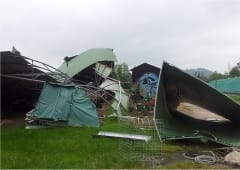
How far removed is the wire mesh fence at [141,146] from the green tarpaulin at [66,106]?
5.83 feet

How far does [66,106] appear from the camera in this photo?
10.8m

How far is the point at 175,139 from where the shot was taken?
28.2 ft

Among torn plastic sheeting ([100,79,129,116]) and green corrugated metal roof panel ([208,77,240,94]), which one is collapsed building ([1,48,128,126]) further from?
green corrugated metal roof panel ([208,77,240,94])

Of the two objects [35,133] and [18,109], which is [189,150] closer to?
[35,133]

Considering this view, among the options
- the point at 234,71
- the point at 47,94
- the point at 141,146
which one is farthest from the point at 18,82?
the point at 234,71

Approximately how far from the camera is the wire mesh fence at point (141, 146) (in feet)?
21.6

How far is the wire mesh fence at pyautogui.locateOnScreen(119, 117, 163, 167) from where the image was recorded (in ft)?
21.6

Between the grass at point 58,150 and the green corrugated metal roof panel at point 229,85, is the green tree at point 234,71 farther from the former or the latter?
the grass at point 58,150

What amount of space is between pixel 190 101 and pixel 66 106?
3768mm

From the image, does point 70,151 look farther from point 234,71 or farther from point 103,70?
point 234,71

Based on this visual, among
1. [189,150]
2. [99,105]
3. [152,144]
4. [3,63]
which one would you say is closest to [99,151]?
[152,144]

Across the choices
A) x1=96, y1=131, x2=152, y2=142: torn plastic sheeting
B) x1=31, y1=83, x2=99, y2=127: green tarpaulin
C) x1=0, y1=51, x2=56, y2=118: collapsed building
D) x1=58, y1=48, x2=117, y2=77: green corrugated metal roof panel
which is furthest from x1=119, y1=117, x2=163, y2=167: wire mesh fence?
x1=58, y1=48, x2=117, y2=77: green corrugated metal roof panel

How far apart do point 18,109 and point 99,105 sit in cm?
335

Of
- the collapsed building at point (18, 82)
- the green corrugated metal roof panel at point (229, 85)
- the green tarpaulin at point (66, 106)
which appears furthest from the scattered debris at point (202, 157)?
the green corrugated metal roof panel at point (229, 85)
